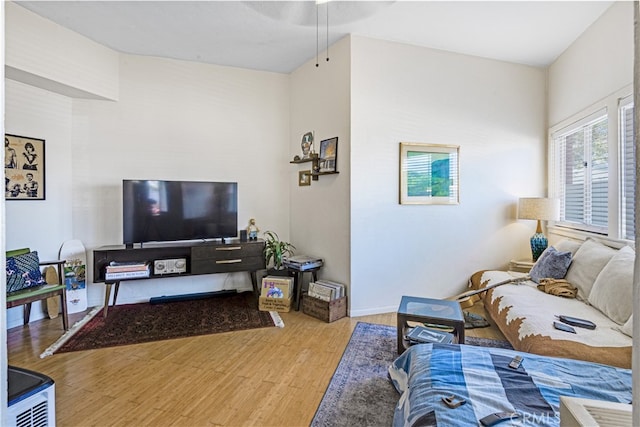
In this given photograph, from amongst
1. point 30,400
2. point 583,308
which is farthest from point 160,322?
point 583,308

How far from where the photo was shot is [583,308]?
2.37 m

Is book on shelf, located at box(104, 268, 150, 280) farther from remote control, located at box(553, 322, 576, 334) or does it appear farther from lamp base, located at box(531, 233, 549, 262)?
lamp base, located at box(531, 233, 549, 262)

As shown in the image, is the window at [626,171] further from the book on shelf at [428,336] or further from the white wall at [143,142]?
the white wall at [143,142]

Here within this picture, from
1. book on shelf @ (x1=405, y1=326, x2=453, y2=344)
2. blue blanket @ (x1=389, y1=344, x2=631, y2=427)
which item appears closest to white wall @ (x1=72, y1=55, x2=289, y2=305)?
book on shelf @ (x1=405, y1=326, x2=453, y2=344)

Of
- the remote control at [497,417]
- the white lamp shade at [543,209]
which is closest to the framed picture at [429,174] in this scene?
the white lamp shade at [543,209]

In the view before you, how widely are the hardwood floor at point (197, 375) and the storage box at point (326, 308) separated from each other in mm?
139

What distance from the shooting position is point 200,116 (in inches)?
158

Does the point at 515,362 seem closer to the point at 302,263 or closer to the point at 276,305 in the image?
the point at 302,263

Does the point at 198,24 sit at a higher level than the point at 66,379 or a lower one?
higher

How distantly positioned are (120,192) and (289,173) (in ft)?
6.66

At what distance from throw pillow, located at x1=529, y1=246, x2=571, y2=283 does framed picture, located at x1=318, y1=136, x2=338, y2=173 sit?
222 centimetres

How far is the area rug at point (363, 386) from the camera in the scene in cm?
181

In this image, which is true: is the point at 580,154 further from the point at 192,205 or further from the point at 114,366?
the point at 114,366

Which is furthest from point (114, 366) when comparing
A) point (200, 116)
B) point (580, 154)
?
point (580, 154)
